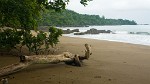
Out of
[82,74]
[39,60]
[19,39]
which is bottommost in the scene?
[82,74]

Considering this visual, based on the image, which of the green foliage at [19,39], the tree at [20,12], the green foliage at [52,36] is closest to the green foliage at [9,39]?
the green foliage at [19,39]

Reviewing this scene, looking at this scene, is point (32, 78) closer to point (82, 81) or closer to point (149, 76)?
point (82, 81)

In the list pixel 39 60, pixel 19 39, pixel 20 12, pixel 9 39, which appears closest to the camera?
pixel 39 60

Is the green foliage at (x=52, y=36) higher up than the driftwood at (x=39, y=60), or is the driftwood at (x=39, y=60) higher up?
the green foliage at (x=52, y=36)

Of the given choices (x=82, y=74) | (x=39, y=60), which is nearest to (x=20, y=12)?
(x=39, y=60)

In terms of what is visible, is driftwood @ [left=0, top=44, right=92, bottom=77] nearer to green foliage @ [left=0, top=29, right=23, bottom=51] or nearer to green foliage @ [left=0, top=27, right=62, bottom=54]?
green foliage @ [left=0, top=27, right=62, bottom=54]

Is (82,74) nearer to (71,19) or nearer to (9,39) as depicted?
(9,39)

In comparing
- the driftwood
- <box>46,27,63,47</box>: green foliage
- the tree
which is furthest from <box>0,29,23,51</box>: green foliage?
the driftwood

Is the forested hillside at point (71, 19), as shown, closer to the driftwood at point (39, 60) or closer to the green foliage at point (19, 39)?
the green foliage at point (19, 39)

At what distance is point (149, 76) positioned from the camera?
9.12 m

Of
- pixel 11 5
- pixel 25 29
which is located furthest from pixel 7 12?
pixel 25 29

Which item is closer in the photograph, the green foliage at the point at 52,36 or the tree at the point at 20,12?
the tree at the point at 20,12

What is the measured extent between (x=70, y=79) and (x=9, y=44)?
446 cm

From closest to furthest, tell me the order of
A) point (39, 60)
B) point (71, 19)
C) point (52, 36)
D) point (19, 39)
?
point (39, 60) → point (19, 39) → point (52, 36) → point (71, 19)
